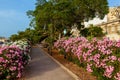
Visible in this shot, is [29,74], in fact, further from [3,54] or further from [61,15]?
[61,15]

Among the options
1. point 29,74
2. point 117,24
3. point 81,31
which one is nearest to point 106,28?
point 117,24

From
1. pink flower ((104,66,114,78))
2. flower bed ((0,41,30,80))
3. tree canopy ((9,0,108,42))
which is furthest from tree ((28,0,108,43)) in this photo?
pink flower ((104,66,114,78))

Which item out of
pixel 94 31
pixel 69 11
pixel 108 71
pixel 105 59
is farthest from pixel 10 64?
pixel 94 31

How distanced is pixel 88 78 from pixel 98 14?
2549 centimetres

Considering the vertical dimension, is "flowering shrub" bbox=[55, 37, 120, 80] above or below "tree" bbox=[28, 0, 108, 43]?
below

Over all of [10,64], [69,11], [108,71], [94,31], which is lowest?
[108,71]

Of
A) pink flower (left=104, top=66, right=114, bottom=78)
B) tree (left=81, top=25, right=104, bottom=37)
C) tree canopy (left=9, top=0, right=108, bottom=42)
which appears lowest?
pink flower (left=104, top=66, right=114, bottom=78)

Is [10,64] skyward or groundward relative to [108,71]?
skyward

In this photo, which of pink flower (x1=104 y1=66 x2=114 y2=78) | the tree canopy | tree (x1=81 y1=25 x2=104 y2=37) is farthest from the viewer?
tree (x1=81 y1=25 x2=104 y2=37)

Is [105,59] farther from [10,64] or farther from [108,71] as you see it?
[10,64]

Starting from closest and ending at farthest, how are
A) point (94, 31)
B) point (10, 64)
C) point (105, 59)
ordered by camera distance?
1. point (105, 59)
2. point (10, 64)
3. point (94, 31)

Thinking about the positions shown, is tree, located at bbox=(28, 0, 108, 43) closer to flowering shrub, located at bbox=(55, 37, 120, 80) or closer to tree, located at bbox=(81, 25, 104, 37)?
tree, located at bbox=(81, 25, 104, 37)

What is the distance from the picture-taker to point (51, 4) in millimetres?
37531

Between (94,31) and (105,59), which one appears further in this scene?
(94,31)
